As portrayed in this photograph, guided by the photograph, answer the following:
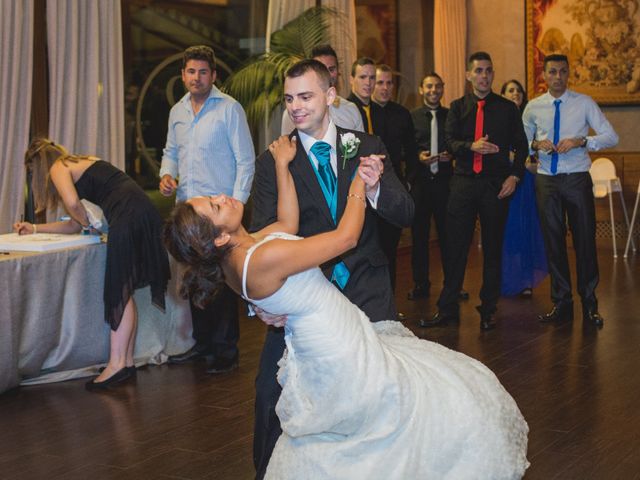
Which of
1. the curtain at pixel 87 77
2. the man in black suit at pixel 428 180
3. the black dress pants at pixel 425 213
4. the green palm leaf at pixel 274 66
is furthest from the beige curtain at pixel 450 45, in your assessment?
the curtain at pixel 87 77

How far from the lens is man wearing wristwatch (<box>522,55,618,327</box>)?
23.2 ft

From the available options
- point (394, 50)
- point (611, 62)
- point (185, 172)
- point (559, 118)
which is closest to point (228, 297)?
point (185, 172)

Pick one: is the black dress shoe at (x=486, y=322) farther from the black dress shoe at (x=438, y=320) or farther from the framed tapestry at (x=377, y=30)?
the framed tapestry at (x=377, y=30)

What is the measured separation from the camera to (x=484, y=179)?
683 centimetres

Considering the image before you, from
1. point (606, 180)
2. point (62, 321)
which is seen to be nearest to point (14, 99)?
point (62, 321)

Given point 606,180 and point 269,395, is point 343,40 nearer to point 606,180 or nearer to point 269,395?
point 606,180

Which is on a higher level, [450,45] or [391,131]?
[450,45]

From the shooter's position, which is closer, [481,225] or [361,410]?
[361,410]

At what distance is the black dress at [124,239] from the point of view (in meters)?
5.73

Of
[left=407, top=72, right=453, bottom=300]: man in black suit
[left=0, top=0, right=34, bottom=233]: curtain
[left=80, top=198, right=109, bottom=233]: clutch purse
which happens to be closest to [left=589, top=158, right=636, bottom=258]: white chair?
[left=407, top=72, right=453, bottom=300]: man in black suit

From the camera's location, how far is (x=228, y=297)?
Result: 238 inches

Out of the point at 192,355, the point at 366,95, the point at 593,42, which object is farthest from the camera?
the point at 593,42

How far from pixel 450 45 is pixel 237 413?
8.44 m

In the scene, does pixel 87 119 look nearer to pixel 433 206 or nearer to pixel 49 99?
pixel 49 99
